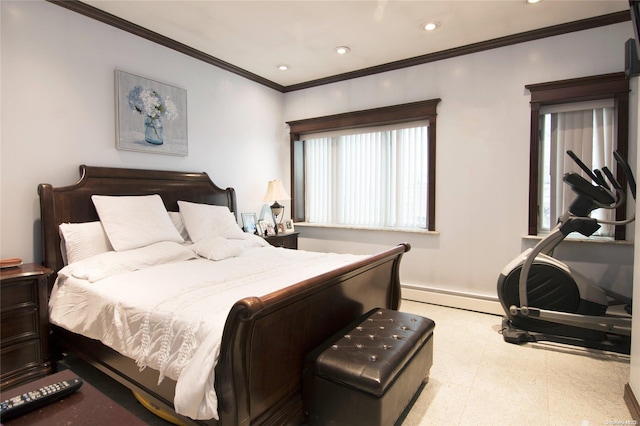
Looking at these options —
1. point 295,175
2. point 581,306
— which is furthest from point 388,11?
point 581,306

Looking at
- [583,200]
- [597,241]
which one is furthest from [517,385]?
[597,241]

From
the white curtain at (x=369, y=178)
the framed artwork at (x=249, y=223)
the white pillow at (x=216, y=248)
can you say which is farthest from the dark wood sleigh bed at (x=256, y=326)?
the white curtain at (x=369, y=178)

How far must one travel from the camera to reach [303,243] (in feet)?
16.9

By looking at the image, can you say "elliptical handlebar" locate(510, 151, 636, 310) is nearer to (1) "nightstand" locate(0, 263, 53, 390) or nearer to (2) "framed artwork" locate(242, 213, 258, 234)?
(2) "framed artwork" locate(242, 213, 258, 234)

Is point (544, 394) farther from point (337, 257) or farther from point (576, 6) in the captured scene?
point (576, 6)

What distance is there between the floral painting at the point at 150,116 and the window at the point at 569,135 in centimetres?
365

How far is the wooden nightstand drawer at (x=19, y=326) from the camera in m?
2.15

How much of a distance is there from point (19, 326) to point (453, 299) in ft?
12.7

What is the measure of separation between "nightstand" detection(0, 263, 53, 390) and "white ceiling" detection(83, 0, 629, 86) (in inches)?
89.8

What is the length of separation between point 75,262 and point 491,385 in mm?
3106

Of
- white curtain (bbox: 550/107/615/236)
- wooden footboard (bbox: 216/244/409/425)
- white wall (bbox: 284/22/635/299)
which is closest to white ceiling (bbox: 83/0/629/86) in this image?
white wall (bbox: 284/22/635/299)

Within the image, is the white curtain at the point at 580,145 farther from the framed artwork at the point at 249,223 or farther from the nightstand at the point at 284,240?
the framed artwork at the point at 249,223

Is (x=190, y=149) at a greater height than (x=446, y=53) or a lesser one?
lesser

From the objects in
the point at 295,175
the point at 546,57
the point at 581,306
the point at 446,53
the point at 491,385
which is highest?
the point at 446,53
